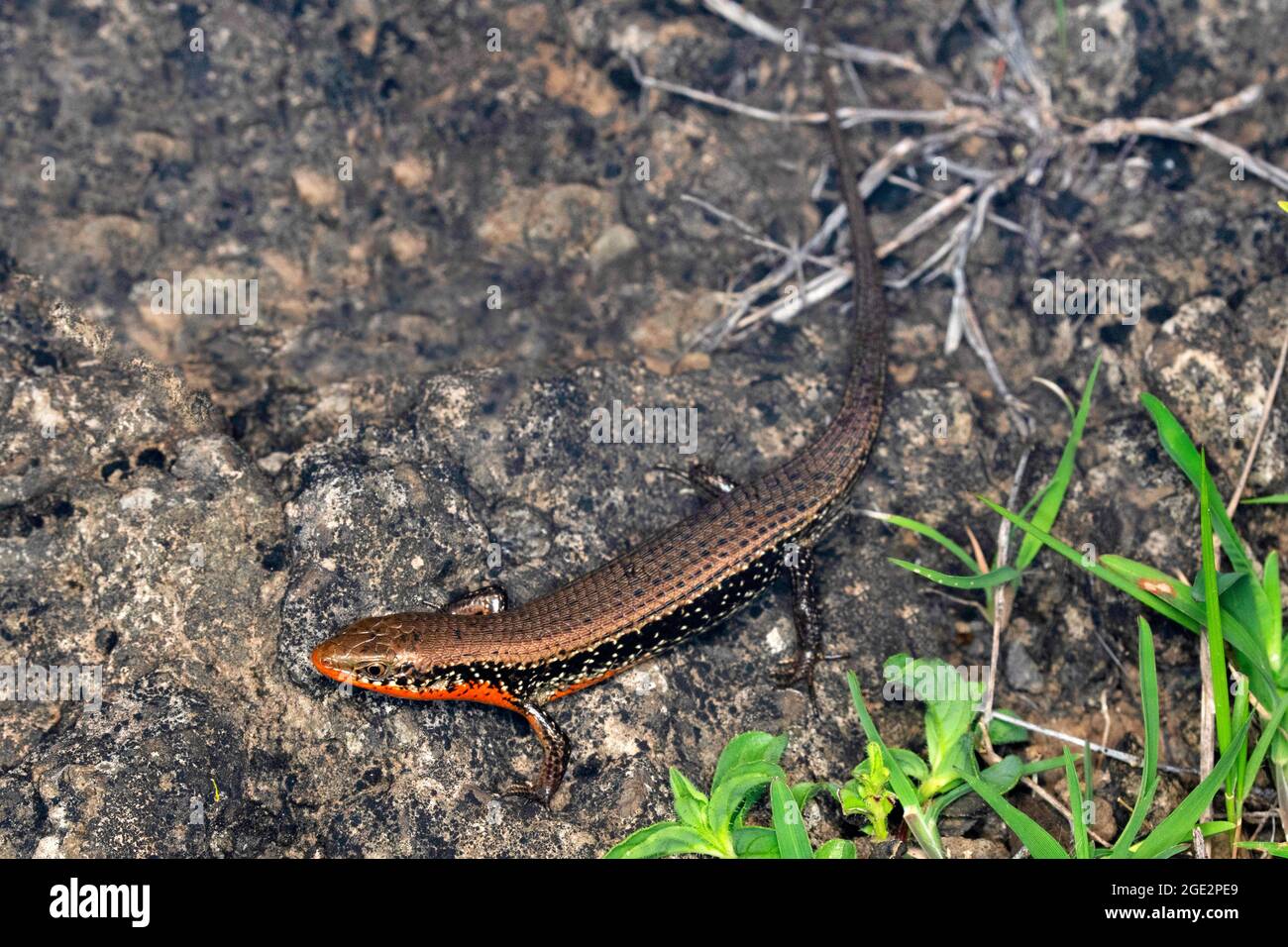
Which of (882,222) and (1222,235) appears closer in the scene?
(1222,235)

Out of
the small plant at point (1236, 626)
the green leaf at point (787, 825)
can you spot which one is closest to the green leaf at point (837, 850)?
the green leaf at point (787, 825)

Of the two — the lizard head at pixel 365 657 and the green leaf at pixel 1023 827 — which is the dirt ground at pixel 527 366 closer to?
the lizard head at pixel 365 657

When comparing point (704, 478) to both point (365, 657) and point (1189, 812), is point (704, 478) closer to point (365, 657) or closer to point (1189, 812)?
point (365, 657)

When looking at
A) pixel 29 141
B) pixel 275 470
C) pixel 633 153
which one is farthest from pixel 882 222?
pixel 29 141

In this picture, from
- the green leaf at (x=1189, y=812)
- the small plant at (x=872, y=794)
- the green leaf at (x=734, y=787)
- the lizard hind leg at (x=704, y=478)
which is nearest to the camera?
the green leaf at (x=1189, y=812)

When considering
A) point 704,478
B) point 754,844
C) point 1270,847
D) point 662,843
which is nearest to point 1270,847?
point 1270,847

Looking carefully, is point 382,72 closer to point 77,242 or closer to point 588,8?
point 588,8
